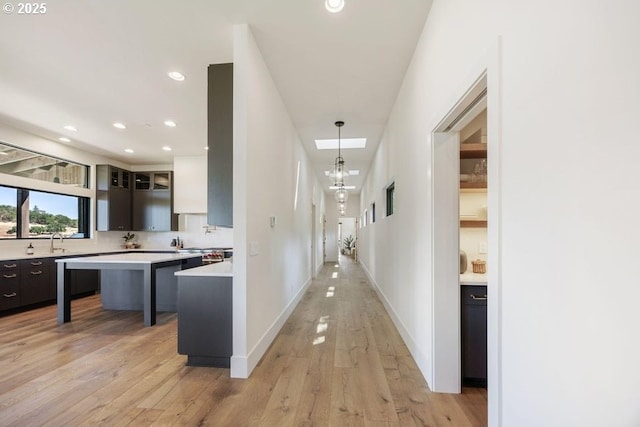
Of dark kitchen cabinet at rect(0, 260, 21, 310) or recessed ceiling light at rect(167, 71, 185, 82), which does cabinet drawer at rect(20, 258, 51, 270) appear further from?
recessed ceiling light at rect(167, 71, 185, 82)

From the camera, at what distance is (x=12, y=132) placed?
15.7ft

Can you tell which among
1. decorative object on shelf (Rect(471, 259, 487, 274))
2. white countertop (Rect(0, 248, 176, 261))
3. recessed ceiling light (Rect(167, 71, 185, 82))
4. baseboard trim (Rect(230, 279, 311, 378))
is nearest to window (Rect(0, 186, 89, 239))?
white countertop (Rect(0, 248, 176, 261))

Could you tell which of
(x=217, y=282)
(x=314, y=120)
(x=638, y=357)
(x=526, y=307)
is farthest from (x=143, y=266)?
(x=638, y=357)

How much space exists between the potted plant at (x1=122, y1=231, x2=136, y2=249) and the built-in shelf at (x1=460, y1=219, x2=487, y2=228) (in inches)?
298

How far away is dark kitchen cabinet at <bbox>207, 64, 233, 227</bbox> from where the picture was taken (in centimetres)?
262

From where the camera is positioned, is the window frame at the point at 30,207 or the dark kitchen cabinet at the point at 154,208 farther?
the dark kitchen cabinet at the point at 154,208

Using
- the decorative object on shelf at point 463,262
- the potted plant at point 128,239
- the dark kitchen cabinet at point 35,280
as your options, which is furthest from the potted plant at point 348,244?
the decorative object on shelf at point 463,262

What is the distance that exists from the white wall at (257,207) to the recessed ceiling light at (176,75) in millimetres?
1042

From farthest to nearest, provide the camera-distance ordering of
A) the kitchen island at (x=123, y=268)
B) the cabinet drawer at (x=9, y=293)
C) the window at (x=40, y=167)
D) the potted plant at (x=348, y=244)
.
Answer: the potted plant at (x=348, y=244), the window at (x=40, y=167), the cabinet drawer at (x=9, y=293), the kitchen island at (x=123, y=268)

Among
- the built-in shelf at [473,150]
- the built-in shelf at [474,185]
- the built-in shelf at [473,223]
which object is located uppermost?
the built-in shelf at [473,150]

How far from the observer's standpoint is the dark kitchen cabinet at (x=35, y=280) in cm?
456

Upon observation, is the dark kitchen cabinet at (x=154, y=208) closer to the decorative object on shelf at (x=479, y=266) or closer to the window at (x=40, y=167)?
the window at (x=40, y=167)

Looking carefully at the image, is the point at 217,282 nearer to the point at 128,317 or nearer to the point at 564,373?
the point at 564,373

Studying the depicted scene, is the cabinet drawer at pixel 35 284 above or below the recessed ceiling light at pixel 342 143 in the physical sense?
below
